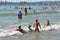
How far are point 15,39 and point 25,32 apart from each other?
11.9 feet

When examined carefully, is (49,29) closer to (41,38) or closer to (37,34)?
(37,34)

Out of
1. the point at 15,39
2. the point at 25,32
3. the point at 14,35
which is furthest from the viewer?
the point at 25,32

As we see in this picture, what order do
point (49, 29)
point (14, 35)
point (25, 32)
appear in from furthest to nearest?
1. point (49, 29)
2. point (25, 32)
3. point (14, 35)

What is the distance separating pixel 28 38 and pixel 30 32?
10.6 ft

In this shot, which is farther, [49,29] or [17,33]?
[49,29]

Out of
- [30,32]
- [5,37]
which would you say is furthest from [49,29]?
[5,37]

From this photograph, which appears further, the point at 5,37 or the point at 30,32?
the point at 30,32

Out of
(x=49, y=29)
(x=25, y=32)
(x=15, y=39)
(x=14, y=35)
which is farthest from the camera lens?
(x=49, y=29)

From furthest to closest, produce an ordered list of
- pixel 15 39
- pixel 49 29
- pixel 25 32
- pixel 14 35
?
pixel 49 29
pixel 25 32
pixel 14 35
pixel 15 39

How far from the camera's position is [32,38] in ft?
59.0

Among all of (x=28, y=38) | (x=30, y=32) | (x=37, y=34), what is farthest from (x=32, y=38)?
(x=30, y=32)

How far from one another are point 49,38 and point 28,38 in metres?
1.51

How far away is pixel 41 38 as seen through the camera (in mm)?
17859

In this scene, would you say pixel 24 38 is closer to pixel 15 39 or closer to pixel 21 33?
pixel 15 39
